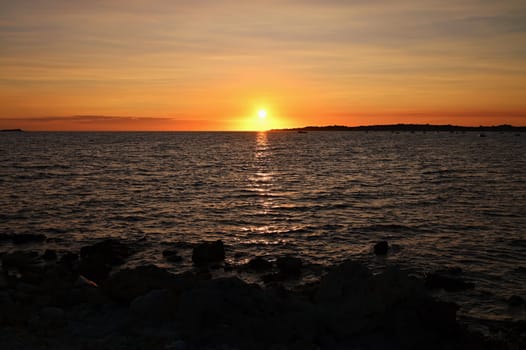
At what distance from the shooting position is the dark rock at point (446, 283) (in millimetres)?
17469

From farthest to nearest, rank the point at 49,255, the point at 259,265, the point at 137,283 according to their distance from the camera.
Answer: the point at 49,255 < the point at 259,265 < the point at 137,283

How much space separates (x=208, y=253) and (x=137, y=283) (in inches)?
316

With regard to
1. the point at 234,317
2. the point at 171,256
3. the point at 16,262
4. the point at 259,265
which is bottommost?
the point at 171,256

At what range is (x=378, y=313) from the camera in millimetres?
11539

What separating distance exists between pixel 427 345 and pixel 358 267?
2.93 metres

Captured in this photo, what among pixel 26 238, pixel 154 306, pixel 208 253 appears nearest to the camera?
pixel 154 306

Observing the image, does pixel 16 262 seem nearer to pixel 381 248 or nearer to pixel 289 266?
pixel 289 266

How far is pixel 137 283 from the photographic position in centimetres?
1319

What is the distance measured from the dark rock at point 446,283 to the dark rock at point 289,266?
5686mm

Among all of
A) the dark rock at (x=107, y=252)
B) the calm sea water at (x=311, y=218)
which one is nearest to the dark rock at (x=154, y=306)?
the calm sea water at (x=311, y=218)

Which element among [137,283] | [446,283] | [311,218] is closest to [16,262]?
[137,283]

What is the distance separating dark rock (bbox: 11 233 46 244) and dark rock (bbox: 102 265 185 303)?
13.7 m

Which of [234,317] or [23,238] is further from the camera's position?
[23,238]

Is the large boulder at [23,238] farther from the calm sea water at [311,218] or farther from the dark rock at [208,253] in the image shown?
the dark rock at [208,253]
